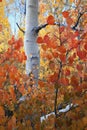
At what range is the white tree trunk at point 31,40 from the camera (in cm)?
440

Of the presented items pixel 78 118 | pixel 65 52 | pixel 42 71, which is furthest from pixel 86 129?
pixel 42 71

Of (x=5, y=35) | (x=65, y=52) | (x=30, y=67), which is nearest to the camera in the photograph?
(x=65, y=52)

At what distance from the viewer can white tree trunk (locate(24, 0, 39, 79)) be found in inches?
173

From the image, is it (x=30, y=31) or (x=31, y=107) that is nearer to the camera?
(x=31, y=107)

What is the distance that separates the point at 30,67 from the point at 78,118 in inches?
72.6

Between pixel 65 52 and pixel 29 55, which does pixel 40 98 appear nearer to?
pixel 65 52

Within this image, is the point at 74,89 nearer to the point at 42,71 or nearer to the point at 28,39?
the point at 28,39

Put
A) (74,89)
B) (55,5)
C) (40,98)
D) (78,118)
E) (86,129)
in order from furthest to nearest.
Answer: (55,5) < (40,98) < (74,89) < (78,118) < (86,129)

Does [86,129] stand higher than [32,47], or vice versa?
[32,47]

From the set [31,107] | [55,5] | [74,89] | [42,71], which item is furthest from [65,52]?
[55,5]

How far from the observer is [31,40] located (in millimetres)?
4430

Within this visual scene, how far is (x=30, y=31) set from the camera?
443 cm

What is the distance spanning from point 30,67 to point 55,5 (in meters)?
16.4

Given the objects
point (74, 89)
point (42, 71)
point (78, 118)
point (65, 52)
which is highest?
point (65, 52)
